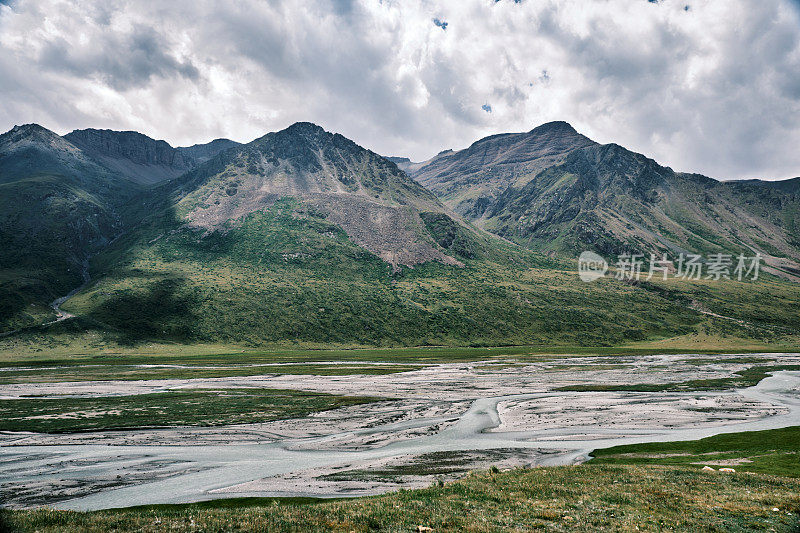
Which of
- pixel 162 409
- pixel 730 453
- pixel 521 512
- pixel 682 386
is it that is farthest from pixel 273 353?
pixel 521 512

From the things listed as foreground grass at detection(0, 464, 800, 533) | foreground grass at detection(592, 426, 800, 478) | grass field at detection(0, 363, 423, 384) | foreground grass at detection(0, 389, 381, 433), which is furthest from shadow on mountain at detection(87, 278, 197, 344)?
foreground grass at detection(592, 426, 800, 478)

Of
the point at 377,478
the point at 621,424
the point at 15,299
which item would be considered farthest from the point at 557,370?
the point at 15,299

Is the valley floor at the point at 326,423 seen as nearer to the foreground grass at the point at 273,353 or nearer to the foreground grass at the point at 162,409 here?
the foreground grass at the point at 162,409

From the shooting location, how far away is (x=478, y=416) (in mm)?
58312

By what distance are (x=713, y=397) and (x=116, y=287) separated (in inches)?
9019

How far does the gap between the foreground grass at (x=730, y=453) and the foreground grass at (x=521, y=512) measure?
853 centimetres

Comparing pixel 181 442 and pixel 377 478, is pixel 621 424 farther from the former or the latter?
pixel 181 442

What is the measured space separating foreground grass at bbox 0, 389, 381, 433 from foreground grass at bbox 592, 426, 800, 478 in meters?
40.9

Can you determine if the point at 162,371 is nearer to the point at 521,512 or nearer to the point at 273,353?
the point at 273,353

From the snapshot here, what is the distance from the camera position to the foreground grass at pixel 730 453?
31.7 meters

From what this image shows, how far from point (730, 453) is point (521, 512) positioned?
32.3m

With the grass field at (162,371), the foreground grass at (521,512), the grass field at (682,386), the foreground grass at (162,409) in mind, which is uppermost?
the foreground grass at (521,512)

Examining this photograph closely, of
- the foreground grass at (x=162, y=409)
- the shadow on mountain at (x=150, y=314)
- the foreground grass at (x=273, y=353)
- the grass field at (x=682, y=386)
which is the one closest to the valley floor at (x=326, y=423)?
the foreground grass at (x=162, y=409)

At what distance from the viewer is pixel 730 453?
37.5 meters
